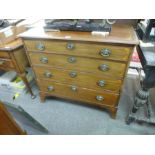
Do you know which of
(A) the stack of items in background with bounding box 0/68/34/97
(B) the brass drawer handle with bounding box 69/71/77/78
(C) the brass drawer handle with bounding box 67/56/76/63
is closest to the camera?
(C) the brass drawer handle with bounding box 67/56/76/63

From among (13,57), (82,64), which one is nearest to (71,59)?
(82,64)

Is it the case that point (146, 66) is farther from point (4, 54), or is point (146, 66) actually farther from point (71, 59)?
point (4, 54)

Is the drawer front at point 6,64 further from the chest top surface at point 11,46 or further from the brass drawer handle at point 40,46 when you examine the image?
the brass drawer handle at point 40,46

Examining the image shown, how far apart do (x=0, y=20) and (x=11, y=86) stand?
81 centimetres

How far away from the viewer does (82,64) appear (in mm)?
1177

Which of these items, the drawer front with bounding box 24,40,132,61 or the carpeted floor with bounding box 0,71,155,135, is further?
the carpeted floor with bounding box 0,71,155,135

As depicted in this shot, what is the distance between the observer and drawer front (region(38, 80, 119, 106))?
52.6 inches

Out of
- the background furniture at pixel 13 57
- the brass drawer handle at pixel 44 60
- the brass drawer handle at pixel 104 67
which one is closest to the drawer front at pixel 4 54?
the background furniture at pixel 13 57

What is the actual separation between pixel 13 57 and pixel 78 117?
93 centimetres

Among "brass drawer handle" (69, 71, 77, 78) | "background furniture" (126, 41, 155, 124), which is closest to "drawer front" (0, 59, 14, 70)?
"brass drawer handle" (69, 71, 77, 78)

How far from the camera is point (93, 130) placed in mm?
1394

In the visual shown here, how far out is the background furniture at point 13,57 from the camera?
4.33 feet

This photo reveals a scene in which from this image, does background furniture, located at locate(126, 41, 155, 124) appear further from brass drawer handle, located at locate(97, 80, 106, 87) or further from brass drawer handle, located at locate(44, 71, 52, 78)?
brass drawer handle, located at locate(44, 71, 52, 78)

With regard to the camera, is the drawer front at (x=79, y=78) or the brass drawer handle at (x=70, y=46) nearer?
the brass drawer handle at (x=70, y=46)
